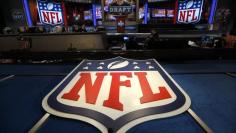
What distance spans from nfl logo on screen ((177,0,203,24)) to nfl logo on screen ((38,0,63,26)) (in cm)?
616

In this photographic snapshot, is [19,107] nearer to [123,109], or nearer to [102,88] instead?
[102,88]

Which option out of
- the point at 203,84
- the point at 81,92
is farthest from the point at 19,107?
the point at 203,84

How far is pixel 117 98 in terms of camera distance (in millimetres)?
1130

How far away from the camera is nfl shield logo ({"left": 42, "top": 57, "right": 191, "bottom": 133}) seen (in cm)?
91

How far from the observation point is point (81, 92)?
123 centimetres

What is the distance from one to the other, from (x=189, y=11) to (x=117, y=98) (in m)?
7.94

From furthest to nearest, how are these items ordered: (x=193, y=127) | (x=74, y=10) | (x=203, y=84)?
(x=74, y=10) → (x=203, y=84) → (x=193, y=127)

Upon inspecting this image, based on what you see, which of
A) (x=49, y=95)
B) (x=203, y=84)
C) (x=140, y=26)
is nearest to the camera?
(x=49, y=95)

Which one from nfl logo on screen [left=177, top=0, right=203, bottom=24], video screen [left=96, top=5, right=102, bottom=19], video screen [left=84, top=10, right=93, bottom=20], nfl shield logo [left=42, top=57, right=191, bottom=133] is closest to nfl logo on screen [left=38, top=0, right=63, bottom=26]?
video screen [left=84, top=10, right=93, bottom=20]

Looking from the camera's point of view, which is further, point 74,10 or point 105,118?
point 74,10

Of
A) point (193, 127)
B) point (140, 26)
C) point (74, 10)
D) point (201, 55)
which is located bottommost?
point (193, 127)

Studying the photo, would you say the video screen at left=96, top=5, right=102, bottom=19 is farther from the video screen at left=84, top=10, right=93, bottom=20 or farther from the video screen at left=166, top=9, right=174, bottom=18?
the video screen at left=166, top=9, right=174, bottom=18

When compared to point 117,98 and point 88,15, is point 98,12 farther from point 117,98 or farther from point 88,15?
point 117,98

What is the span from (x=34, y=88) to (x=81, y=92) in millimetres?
464
